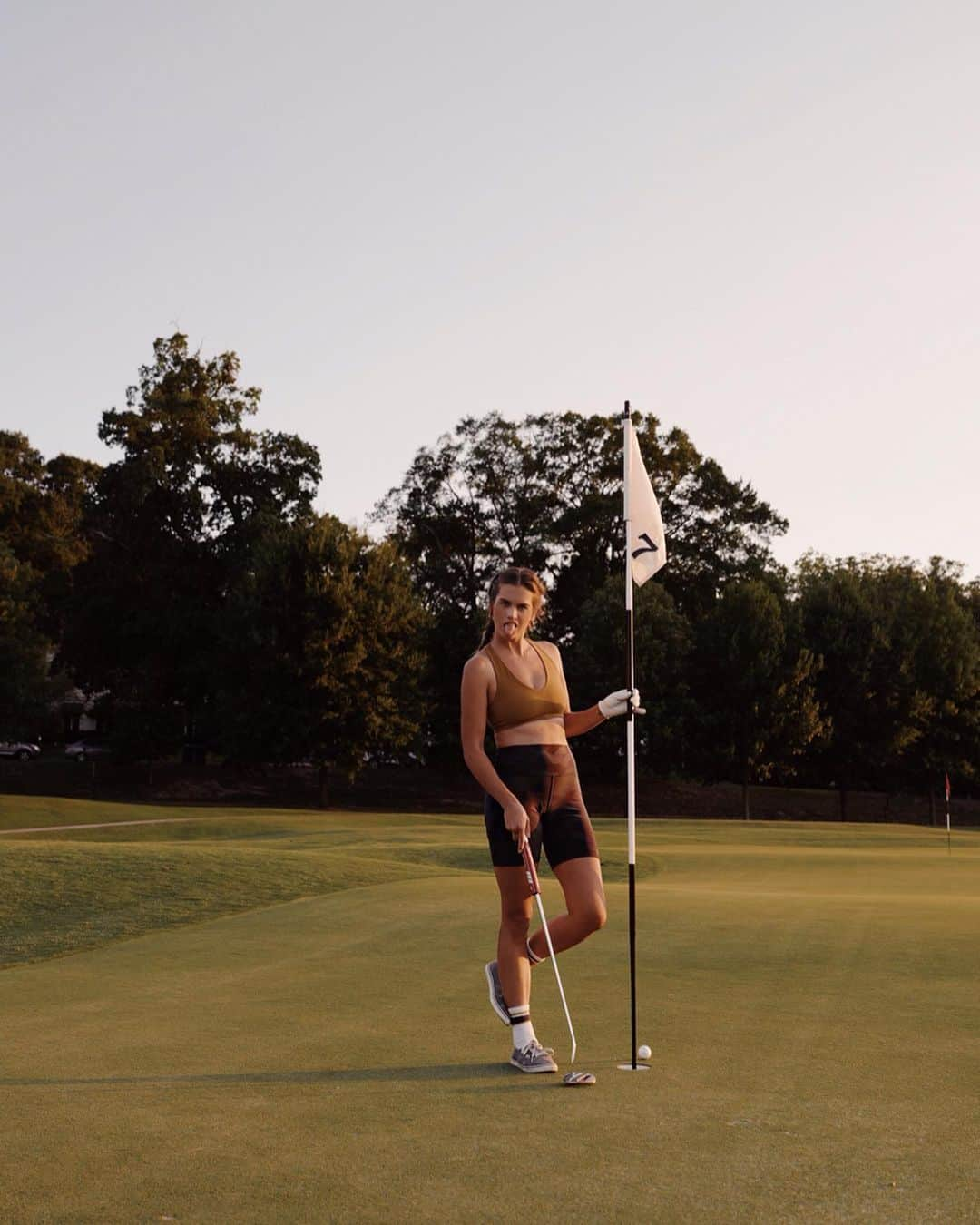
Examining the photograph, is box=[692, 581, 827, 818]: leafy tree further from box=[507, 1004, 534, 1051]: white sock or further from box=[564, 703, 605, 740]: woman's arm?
box=[507, 1004, 534, 1051]: white sock

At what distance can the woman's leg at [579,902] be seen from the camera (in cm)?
703

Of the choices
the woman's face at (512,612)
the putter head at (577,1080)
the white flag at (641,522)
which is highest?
the white flag at (641,522)

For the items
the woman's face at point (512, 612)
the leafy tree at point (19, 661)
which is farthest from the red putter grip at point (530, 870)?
the leafy tree at point (19, 661)

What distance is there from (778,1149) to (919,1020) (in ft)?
9.92

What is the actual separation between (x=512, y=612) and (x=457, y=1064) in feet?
7.72

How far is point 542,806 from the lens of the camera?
276 inches

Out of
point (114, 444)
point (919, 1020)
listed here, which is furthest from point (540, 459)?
point (919, 1020)

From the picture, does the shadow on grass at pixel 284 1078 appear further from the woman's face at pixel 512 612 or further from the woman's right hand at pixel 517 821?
→ the woman's face at pixel 512 612

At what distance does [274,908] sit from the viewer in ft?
44.8

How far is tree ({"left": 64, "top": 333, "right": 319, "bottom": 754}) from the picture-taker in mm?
60812

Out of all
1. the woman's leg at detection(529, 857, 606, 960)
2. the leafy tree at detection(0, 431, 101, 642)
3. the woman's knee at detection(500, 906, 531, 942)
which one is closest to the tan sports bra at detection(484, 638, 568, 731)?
the woman's leg at detection(529, 857, 606, 960)

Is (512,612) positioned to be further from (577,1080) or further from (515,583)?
(577,1080)

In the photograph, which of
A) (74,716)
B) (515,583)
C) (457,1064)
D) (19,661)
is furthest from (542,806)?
(74,716)

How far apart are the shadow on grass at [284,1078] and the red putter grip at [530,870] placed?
918 millimetres
